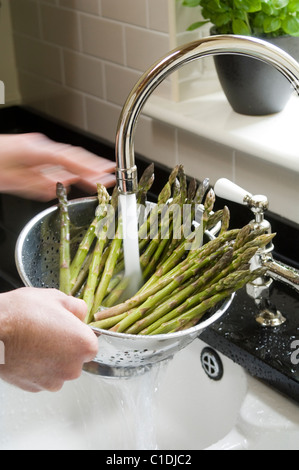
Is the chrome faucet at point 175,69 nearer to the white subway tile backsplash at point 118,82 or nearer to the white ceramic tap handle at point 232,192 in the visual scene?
the white ceramic tap handle at point 232,192

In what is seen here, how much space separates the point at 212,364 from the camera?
3.64 feet

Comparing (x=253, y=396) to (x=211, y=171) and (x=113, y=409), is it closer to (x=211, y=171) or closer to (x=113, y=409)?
(x=113, y=409)

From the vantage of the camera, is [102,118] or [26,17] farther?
[26,17]

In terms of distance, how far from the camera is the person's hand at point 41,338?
76cm

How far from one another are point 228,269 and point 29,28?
0.92 metres

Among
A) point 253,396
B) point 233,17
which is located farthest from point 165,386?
point 233,17

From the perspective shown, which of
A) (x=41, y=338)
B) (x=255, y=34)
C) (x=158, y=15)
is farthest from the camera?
(x=158, y=15)

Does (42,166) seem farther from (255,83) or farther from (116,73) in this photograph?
(116,73)

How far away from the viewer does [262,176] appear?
47.4 inches

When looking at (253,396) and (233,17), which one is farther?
(233,17)

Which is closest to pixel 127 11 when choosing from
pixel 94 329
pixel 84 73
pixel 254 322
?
pixel 84 73

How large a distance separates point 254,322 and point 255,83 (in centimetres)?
39

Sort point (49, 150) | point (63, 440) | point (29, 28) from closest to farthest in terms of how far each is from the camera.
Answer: point (49, 150) < point (63, 440) < point (29, 28)

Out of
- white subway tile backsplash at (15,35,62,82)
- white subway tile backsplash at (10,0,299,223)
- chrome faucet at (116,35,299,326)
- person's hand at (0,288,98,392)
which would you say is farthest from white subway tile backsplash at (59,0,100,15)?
person's hand at (0,288,98,392)
